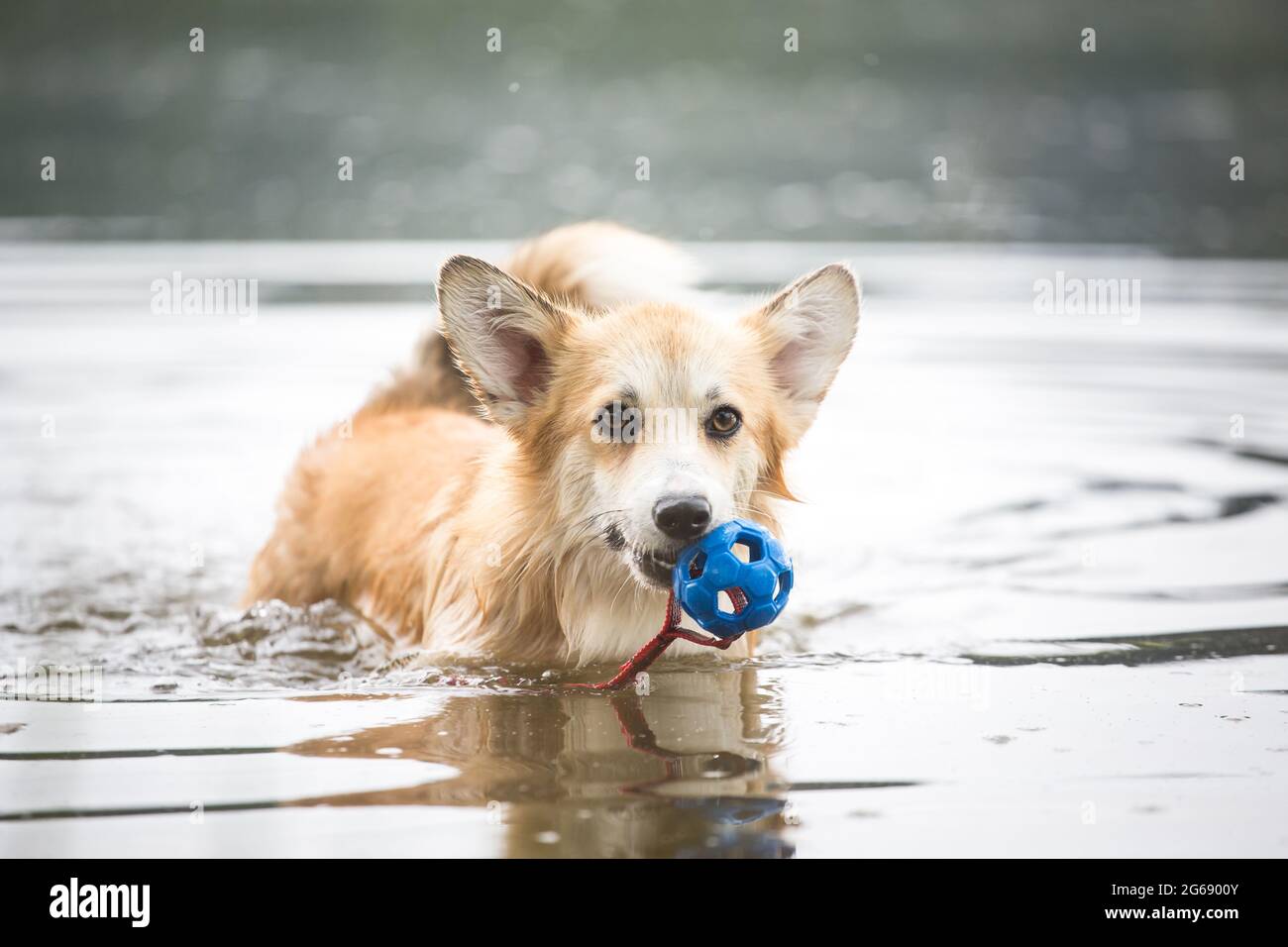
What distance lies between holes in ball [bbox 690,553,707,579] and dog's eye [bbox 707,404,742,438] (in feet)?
1.44

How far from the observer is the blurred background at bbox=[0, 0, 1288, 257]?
16688 mm

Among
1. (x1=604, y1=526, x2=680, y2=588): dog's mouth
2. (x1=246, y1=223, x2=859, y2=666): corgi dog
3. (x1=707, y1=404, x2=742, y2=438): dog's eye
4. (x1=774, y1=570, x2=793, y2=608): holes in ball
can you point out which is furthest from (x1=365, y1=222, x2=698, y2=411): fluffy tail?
(x1=774, y1=570, x2=793, y2=608): holes in ball

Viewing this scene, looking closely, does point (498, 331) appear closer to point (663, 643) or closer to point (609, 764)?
point (663, 643)

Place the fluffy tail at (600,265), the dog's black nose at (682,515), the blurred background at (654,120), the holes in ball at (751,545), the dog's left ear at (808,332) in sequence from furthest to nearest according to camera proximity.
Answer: the blurred background at (654,120) → the fluffy tail at (600,265) → the dog's left ear at (808,332) → the holes in ball at (751,545) → the dog's black nose at (682,515)

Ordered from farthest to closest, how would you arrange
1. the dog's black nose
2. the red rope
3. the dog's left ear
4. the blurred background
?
1. the blurred background
2. the dog's left ear
3. the red rope
4. the dog's black nose

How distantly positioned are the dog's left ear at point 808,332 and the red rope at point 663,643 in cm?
80

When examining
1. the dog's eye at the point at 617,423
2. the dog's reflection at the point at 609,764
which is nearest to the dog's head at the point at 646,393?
the dog's eye at the point at 617,423

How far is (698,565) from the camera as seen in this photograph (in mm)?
3707

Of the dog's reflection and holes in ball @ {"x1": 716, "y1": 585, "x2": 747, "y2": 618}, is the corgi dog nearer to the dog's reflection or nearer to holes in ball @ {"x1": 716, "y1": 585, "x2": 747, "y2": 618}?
holes in ball @ {"x1": 716, "y1": 585, "x2": 747, "y2": 618}

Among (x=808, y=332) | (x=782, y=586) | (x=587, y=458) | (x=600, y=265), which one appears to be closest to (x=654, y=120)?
(x=600, y=265)

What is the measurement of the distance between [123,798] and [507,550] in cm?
140

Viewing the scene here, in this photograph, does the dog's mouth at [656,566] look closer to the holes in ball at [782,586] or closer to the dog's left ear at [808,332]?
the holes in ball at [782,586]

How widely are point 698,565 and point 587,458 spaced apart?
1.79 ft

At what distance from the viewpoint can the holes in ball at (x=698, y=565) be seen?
369cm
